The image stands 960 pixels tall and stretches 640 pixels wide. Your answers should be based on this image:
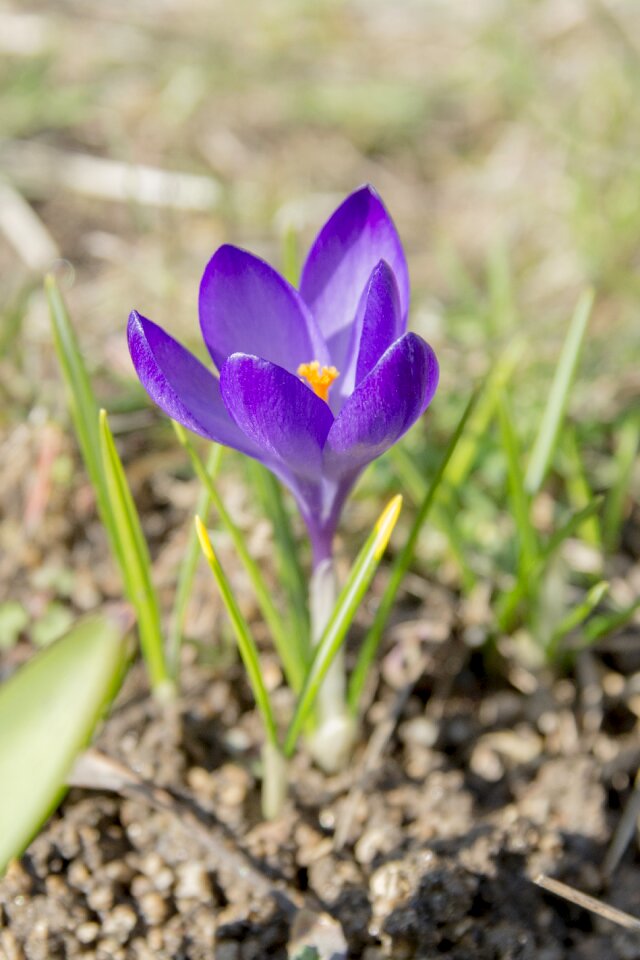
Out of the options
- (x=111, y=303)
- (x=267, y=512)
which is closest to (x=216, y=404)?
(x=267, y=512)

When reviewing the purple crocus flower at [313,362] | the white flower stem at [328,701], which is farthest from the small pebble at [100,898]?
the purple crocus flower at [313,362]

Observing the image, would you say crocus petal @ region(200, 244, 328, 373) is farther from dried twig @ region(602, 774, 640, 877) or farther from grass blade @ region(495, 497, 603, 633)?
dried twig @ region(602, 774, 640, 877)

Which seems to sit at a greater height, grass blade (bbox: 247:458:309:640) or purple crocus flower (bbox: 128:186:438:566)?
purple crocus flower (bbox: 128:186:438:566)

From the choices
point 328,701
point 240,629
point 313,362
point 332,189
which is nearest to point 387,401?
point 313,362

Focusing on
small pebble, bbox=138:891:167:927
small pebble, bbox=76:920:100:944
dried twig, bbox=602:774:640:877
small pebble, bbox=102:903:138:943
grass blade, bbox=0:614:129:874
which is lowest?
dried twig, bbox=602:774:640:877

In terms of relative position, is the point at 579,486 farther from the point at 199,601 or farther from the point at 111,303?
the point at 111,303

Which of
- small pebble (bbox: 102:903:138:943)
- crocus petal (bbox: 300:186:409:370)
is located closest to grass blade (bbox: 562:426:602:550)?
crocus petal (bbox: 300:186:409:370)

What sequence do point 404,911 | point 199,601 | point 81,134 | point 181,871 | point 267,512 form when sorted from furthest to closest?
1. point 81,134
2. point 199,601
3. point 267,512
4. point 181,871
5. point 404,911
